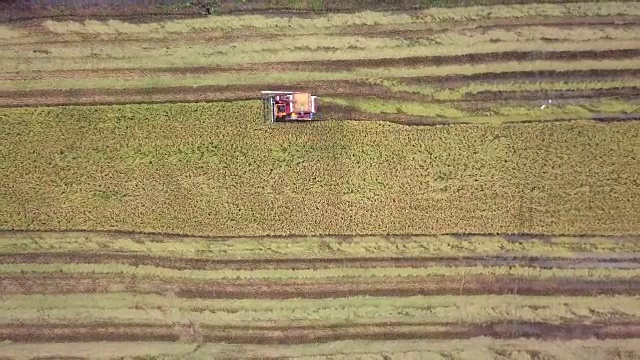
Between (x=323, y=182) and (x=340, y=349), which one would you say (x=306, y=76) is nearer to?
(x=323, y=182)

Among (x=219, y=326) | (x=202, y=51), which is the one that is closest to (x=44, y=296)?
(x=219, y=326)

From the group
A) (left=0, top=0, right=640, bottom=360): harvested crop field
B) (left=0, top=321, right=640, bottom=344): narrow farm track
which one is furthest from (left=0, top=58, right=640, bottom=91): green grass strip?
(left=0, top=321, right=640, bottom=344): narrow farm track

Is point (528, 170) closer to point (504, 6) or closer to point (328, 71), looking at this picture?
point (504, 6)

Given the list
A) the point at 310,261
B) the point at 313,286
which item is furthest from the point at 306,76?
the point at 313,286

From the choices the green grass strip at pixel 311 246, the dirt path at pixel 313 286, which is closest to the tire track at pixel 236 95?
the green grass strip at pixel 311 246

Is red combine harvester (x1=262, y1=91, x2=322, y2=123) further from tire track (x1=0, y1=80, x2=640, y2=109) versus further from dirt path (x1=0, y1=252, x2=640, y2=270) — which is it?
dirt path (x1=0, y1=252, x2=640, y2=270)

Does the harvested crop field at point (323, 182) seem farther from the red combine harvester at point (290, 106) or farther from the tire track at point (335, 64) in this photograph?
the red combine harvester at point (290, 106)
